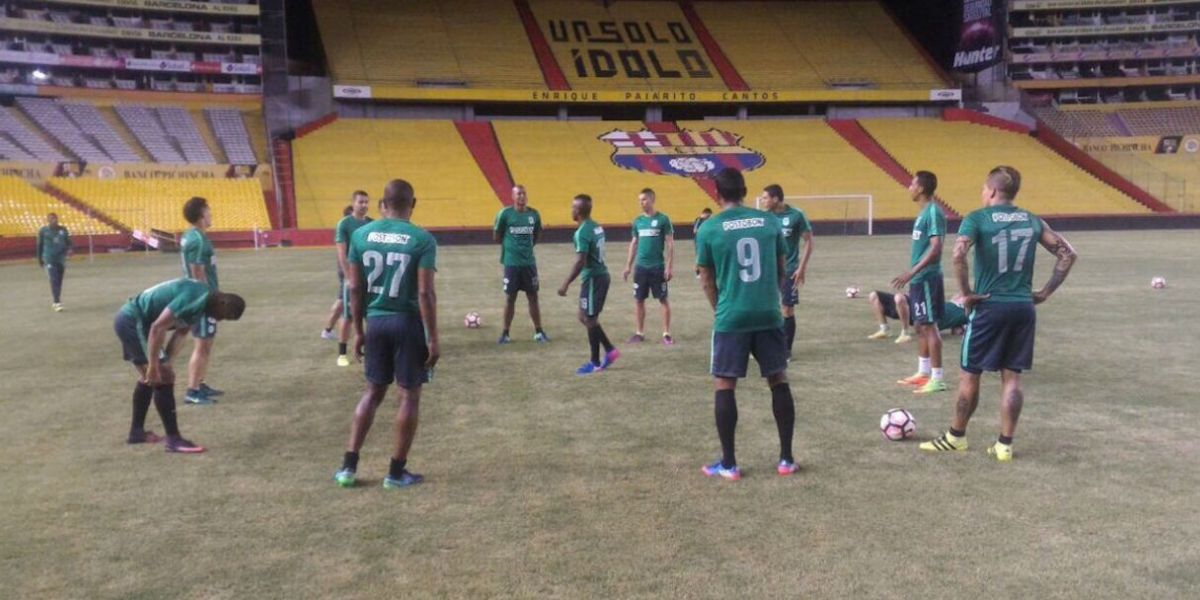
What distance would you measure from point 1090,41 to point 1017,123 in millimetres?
7055

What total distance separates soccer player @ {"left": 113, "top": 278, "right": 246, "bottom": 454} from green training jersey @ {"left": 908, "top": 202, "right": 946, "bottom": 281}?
6.24 metres

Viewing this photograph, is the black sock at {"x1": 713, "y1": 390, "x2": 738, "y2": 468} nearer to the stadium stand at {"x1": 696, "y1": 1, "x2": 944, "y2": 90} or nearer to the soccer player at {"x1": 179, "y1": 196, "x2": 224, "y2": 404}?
the soccer player at {"x1": 179, "y1": 196, "x2": 224, "y2": 404}

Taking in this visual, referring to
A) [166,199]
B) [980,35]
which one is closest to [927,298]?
[166,199]

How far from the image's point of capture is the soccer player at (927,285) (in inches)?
329

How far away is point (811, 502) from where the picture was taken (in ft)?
18.2

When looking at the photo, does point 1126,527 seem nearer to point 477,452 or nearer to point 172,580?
point 477,452

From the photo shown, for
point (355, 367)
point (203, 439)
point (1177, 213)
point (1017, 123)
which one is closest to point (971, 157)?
point (1017, 123)

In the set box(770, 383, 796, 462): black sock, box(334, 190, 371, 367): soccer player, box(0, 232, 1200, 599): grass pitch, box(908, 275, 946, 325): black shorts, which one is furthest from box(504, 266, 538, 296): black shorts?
box(770, 383, 796, 462): black sock

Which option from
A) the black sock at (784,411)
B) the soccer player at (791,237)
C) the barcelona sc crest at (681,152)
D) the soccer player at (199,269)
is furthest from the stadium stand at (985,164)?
the soccer player at (199,269)

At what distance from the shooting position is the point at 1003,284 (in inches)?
247

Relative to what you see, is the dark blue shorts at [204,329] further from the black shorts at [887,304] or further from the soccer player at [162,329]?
the black shorts at [887,304]

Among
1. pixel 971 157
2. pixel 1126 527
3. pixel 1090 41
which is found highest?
pixel 1090 41

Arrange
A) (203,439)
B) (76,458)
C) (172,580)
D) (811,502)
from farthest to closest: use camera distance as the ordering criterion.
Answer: (203,439) → (76,458) → (811,502) → (172,580)

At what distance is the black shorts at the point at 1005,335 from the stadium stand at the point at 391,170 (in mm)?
34579
